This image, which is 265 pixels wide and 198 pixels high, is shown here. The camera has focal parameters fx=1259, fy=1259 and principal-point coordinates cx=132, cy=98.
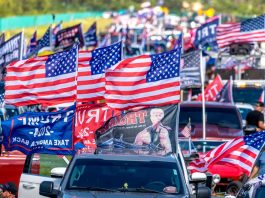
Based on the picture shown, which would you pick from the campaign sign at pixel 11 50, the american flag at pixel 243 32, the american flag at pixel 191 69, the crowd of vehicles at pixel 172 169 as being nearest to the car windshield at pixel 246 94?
the american flag at pixel 243 32

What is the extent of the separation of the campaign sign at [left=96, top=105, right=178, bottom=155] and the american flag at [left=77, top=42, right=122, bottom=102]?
2.69 m

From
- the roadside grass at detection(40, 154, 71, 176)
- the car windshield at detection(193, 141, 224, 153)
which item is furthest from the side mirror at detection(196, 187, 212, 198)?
the car windshield at detection(193, 141, 224, 153)

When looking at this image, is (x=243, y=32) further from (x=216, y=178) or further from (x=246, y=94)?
(x=216, y=178)

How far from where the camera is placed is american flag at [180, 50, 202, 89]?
25.9 m

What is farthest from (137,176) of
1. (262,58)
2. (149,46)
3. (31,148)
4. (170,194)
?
(149,46)

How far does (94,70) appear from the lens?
19734 millimetres

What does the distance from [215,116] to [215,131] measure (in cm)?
79

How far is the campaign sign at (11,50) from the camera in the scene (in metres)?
22.9

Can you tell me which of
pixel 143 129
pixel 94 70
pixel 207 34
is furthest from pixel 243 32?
pixel 143 129

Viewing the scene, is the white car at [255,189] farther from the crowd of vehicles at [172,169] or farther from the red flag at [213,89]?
the red flag at [213,89]

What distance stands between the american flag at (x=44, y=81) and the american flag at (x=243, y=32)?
11.4 m

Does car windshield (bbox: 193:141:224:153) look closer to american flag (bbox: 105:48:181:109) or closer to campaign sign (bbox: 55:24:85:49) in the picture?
Result: american flag (bbox: 105:48:181:109)

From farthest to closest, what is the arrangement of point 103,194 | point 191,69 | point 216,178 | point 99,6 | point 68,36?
1. point 99,6
2. point 68,36
3. point 191,69
4. point 216,178
5. point 103,194

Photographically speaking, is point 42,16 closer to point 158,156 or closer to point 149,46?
point 149,46
